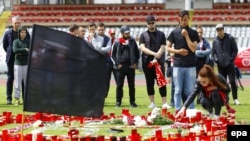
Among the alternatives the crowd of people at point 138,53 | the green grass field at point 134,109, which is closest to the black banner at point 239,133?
the green grass field at point 134,109

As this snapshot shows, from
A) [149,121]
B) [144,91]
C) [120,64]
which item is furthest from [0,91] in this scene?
[149,121]

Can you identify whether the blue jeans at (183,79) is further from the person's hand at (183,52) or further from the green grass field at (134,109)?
the green grass field at (134,109)

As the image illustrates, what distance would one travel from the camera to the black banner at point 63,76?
10.5 metres

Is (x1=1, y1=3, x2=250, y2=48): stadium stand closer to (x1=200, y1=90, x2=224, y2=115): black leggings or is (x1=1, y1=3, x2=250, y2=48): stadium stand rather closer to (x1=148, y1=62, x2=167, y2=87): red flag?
(x1=148, y1=62, x2=167, y2=87): red flag

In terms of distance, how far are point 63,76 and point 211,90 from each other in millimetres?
4485

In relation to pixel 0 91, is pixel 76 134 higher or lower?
higher

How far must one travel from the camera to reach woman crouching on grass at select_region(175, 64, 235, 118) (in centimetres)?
1413

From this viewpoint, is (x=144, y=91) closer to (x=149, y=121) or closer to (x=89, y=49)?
(x=149, y=121)

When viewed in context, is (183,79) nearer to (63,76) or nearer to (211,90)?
(211,90)

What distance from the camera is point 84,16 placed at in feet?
187

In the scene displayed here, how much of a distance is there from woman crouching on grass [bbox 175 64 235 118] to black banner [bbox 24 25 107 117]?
10.7 feet

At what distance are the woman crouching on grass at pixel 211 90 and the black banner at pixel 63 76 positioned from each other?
325 cm

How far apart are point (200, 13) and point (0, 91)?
3014 cm

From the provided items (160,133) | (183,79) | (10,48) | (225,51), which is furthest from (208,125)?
(10,48)
